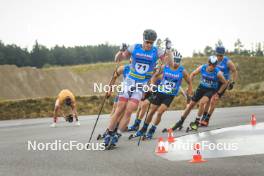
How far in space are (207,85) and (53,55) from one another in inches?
5147

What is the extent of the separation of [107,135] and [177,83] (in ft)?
12.2

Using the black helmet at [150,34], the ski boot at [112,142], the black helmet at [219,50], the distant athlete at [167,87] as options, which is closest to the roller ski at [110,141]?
the ski boot at [112,142]

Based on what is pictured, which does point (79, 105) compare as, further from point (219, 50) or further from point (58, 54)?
point (58, 54)

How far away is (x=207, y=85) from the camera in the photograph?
15188 mm

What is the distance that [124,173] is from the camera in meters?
7.29

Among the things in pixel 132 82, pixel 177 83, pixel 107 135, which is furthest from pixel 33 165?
pixel 177 83

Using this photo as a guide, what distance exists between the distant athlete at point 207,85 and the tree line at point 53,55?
359 ft

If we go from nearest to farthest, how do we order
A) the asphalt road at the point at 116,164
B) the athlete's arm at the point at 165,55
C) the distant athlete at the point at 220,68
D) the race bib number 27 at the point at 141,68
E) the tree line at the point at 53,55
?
the asphalt road at the point at 116,164 → the race bib number 27 at the point at 141,68 → the athlete's arm at the point at 165,55 → the distant athlete at the point at 220,68 → the tree line at the point at 53,55

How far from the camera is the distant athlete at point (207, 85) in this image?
48.2ft

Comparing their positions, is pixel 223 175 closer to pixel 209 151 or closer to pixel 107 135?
pixel 209 151

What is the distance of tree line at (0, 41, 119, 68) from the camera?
403ft

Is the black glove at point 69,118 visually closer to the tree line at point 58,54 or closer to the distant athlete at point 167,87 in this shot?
the distant athlete at point 167,87

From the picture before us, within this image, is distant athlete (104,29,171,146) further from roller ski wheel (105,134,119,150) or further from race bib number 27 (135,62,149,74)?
roller ski wheel (105,134,119,150)

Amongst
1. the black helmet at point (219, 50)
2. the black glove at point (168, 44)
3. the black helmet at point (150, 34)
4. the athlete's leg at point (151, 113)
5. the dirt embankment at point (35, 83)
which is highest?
the black helmet at point (150, 34)
